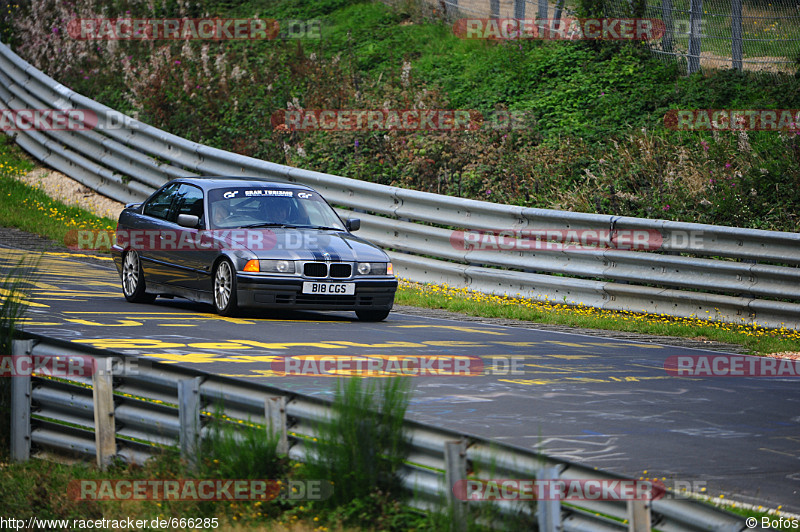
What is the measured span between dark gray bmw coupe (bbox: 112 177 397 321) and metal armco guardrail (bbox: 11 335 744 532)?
4.98m

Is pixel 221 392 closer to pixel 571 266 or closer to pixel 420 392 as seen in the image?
pixel 420 392

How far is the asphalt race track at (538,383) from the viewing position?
698 cm

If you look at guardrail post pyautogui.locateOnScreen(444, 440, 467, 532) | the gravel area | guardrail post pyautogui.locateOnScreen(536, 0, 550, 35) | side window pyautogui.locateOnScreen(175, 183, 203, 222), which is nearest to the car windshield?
side window pyautogui.locateOnScreen(175, 183, 203, 222)

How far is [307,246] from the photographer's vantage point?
12.8 meters

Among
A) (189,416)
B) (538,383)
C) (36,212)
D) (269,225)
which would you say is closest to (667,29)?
(269,225)

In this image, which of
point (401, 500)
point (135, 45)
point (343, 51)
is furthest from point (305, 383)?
point (135, 45)

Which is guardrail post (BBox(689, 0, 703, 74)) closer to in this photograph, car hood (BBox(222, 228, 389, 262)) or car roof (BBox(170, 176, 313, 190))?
car roof (BBox(170, 176, 313, 190))

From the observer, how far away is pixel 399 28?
84.4ft

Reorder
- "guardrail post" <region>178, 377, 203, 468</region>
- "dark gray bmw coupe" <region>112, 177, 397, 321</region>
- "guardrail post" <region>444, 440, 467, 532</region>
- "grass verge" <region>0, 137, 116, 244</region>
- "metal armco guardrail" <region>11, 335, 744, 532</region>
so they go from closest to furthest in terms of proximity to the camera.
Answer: "metal armco guardrail" <region>11, 335, 744, 532</region>, "guardrail post" <region>444, 440, 467, 532</region>, "guardrail post" <region>178, 377, 203, 468</region>, "dark gray bmw coupe" <region>112, 177, 397, 321</region>, "grass verge" <region>0, 137, 116, 244</region>

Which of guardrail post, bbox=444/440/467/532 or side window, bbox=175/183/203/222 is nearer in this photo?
guardrail post, bbox=444/440/467/532

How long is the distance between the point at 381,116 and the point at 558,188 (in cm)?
428

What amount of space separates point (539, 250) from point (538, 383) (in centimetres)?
591

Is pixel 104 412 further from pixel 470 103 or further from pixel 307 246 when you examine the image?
pixel 470 103

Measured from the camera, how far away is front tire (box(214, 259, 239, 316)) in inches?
489
